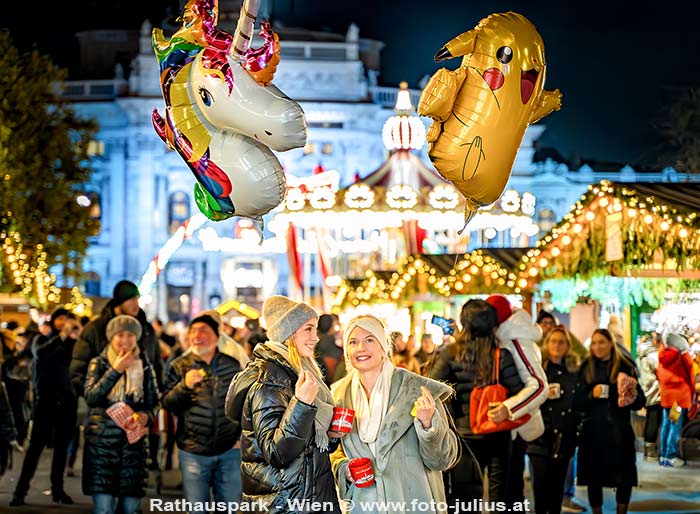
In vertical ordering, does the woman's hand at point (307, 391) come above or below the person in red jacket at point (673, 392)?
above

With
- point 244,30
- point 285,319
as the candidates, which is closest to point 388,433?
point 285,319

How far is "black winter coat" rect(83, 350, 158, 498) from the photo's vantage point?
8.00 metres

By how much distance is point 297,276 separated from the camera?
27188mm

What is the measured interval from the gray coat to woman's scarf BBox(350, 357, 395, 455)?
2 centimetres

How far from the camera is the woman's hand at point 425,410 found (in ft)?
17.8

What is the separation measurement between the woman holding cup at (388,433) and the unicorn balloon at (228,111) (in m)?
0.95

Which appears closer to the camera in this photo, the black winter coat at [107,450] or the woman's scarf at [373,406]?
the woman's scarf at [373,406]

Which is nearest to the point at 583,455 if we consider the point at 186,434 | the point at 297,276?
the point at 186,434

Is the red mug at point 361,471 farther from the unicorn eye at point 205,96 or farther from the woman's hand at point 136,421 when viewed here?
the woman's hand at point 136,421

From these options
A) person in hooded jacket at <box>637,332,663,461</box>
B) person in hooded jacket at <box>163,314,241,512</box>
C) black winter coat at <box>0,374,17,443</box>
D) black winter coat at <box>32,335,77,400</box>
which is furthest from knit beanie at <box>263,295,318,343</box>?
person in hooded jacket at <box>637,332,663,461</box>

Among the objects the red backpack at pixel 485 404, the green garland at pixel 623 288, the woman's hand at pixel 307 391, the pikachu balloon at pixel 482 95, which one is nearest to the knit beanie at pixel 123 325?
the red backpack at pixel 485 404

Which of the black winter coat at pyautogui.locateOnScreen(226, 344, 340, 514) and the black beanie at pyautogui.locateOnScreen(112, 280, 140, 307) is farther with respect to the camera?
the black beanie at pyautogui.locateOnScreen(112, 280, 140, 307)

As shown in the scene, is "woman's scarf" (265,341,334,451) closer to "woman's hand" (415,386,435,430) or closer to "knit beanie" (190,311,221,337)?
"woman's hand" (415,386,435,430)

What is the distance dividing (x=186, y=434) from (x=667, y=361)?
727 cm
